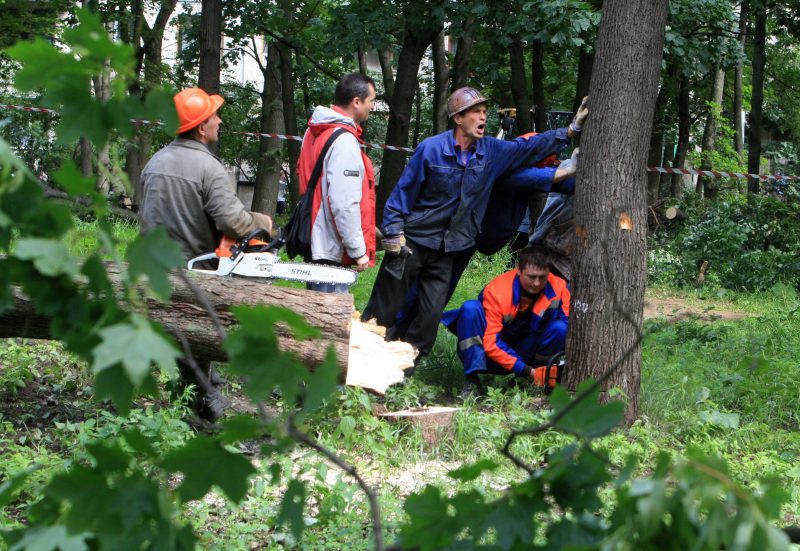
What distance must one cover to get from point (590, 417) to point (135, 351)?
0.74m

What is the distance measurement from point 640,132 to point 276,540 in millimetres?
3136

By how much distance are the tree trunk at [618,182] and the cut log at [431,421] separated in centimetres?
84

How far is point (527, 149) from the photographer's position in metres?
6.45

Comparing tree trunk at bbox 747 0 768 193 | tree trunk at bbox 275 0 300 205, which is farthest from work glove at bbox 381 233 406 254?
tree trunk at bbox 275 0 300 205

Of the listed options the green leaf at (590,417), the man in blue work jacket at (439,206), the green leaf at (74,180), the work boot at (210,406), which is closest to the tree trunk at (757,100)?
the man in blue work jacket at (439,206)

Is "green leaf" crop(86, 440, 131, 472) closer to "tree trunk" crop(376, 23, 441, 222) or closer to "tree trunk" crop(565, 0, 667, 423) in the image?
"tree trunk" crop(565, 0, 667, 423)

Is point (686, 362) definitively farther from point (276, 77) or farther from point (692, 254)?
point (276, 77)

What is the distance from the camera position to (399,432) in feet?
17.4

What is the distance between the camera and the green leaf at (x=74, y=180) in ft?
4.60

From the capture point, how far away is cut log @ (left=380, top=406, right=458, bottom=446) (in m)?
5.26

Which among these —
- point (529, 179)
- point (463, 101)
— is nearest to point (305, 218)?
point (463, 101)

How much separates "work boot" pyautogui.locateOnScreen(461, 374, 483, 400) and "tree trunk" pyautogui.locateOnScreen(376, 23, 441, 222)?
8723mm

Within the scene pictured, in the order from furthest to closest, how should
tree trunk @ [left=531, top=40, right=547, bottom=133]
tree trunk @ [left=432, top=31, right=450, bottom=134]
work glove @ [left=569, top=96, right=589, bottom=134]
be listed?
tree trunk @ [left=432, top=31, right=450, bottom=134] → tree trunk @ [left=531, top=40, right=547, bottom=133] → work glove @ [left=569, top=96, right=589, bottom=134]

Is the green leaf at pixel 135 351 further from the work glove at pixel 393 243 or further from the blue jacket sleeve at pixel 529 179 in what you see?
the blue jacket sleeve at pixel 529 179
